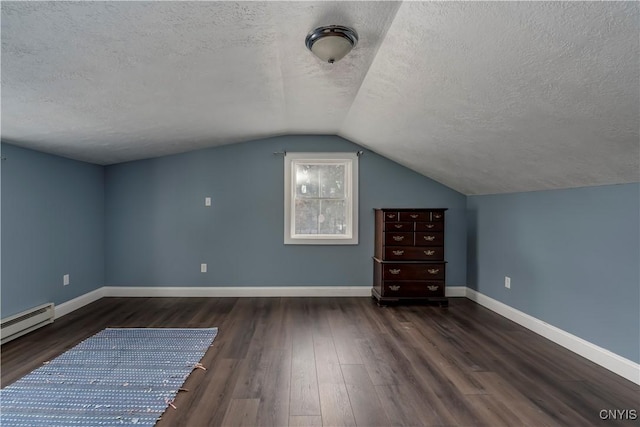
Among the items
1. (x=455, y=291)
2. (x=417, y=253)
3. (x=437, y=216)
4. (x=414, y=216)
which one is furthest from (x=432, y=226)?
(x=455, y=291)

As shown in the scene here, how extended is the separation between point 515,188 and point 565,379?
1852 millimetres

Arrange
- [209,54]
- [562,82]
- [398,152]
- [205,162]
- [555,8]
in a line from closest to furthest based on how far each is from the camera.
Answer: [555,8], [562,82], [209,54], [398,152], [205,162]

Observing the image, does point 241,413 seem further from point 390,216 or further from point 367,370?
point 390,216

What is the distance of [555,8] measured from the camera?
4.15 ft

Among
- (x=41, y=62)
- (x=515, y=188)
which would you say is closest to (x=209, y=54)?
(x=41, y=62)

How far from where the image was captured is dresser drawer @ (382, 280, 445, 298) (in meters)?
3.94

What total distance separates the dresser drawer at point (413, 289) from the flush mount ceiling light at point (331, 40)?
9.30ft

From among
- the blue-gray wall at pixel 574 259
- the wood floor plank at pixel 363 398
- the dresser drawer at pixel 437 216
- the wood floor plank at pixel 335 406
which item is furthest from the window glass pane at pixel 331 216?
the wood floor plank at pixel 335 406

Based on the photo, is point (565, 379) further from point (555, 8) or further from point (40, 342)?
point (40, 342)

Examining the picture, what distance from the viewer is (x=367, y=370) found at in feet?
7.77

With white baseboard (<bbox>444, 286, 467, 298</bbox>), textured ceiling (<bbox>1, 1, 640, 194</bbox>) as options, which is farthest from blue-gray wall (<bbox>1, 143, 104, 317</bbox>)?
white baseboard (<bbox>444, 286, 467, 298</bbox>)

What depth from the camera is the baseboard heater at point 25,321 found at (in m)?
2.80

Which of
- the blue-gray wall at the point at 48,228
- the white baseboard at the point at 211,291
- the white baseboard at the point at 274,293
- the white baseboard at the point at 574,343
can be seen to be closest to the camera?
the white baseboard at the point at 574,343

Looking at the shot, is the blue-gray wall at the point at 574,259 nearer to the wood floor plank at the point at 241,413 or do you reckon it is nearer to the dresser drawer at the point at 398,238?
the dresser drawer at the point at 398,238
